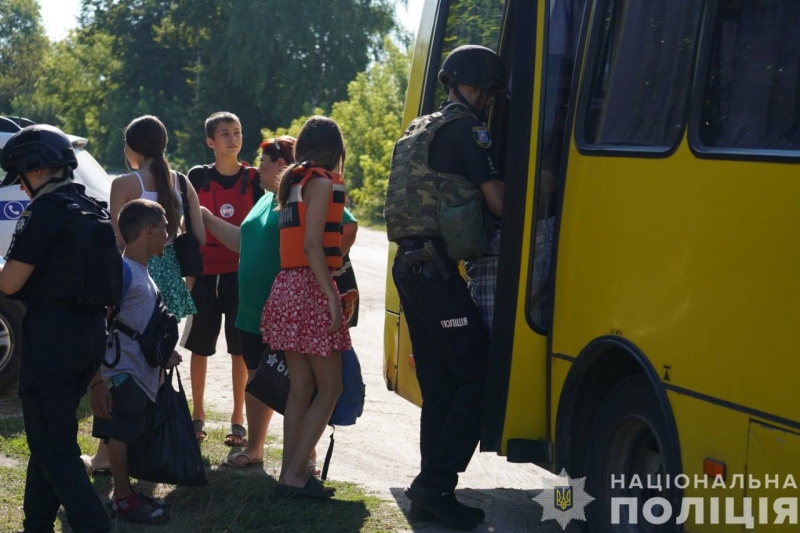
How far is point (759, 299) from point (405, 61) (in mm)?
34484

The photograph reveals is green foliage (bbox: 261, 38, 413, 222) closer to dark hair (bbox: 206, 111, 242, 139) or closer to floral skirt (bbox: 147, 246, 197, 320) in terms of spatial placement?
dark hair (bbox: 206, 111, 242, 139)

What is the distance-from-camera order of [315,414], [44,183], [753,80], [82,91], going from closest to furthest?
1. [753,80]
2. [44,183]
3. [315,414]
4. [82,91]

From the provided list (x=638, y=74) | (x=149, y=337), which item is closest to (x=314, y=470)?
(x=149, y=337)

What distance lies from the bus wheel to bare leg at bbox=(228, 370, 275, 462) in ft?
→ 6.73

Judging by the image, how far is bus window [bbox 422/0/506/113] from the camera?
17.7 feet

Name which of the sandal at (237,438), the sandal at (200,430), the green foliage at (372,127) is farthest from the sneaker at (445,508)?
the green foliage at (372,127)

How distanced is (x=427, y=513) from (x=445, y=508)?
0.20 metres

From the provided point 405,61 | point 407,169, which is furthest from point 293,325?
point 405,61

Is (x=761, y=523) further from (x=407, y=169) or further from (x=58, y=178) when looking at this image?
(x=58, y=178)

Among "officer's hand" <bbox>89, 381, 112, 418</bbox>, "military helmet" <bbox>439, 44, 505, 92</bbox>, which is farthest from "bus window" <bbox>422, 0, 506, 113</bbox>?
"officer's hand" <bbox>89, 381, 112, 418</bbox>

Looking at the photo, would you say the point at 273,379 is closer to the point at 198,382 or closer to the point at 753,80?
the point at 198,382

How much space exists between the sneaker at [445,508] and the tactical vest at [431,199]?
1.06 metres

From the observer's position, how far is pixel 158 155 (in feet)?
18.7

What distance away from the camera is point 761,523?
133 inches
